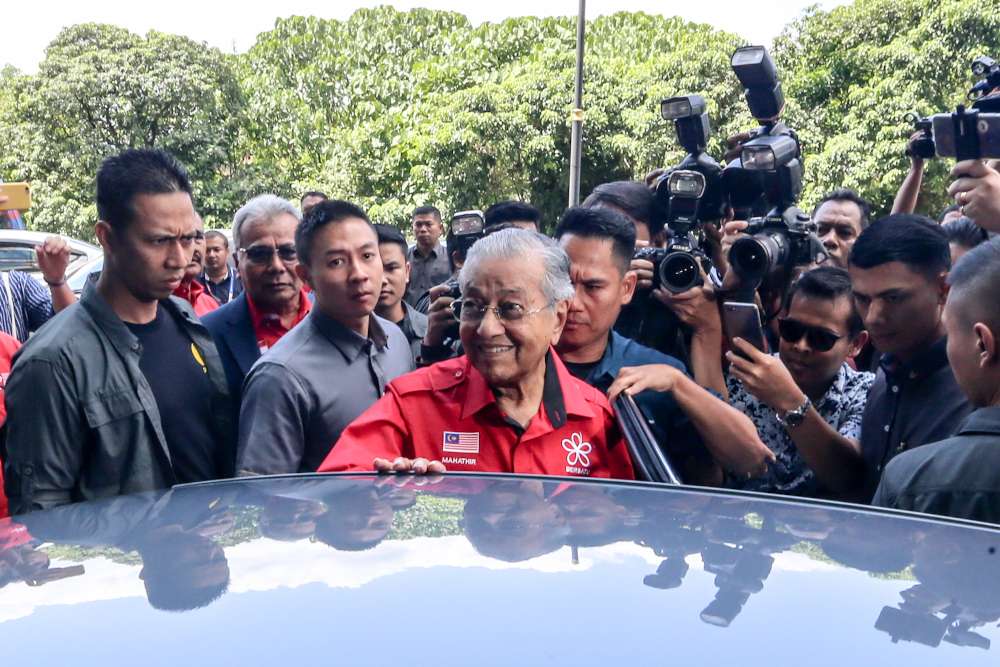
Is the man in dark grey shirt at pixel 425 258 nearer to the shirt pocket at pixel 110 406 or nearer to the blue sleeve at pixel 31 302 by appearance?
the blue sleeve at pixel 31 302

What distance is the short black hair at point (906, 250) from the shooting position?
2.68 meters

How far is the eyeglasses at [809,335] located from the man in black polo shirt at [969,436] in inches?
31.7

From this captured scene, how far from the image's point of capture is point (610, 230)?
290 cm

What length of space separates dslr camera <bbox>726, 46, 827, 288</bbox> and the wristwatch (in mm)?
457

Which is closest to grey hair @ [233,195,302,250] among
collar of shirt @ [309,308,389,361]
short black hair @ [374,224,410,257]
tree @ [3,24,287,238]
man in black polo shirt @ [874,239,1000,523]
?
collar of shirt @ [309,308,389,361]

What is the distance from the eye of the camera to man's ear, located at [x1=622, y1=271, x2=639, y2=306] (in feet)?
9.69

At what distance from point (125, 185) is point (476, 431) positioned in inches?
51.2

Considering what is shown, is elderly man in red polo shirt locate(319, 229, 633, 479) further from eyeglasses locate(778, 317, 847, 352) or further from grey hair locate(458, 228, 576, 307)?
eyeglasses locate(778, 317, 847, 352)

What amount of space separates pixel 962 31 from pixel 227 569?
1857 cm

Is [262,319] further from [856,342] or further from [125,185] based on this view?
[856,342]

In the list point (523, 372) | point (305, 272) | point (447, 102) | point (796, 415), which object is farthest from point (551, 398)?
point (447, 102)

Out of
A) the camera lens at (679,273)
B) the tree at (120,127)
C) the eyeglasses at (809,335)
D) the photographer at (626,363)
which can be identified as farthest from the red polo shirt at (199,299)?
the tree at (120,127)

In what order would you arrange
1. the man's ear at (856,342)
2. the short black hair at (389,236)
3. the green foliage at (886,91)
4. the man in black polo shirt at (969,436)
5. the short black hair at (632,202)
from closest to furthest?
the man in black polo shirt at (969,436) → the man's ear at (856,342) → the short black hair at (632,202) → the short black hair at (389,236) → the green foliage at (886,91)

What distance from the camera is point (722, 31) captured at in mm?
23594
